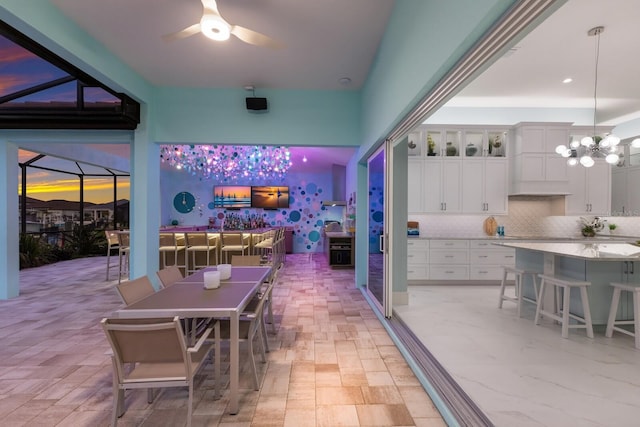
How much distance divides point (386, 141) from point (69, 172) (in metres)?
10.4

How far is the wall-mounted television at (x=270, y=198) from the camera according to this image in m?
10.2

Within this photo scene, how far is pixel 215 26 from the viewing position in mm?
2381

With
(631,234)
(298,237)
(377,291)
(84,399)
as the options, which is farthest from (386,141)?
(298,237)

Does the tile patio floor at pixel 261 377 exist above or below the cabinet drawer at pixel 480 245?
below

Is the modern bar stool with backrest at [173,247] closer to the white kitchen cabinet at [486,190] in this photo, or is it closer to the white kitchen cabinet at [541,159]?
the white kitchen cabinet at [486,190]

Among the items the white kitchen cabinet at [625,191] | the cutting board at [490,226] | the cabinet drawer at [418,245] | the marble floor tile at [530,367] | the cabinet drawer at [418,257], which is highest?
the white kitchen cabinet at [625,191]

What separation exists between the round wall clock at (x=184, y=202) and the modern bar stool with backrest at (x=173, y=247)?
4.73 metres

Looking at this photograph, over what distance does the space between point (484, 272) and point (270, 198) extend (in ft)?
23.5

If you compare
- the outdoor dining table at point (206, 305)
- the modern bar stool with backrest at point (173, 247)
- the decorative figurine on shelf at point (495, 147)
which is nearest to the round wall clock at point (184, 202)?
the modern bar stool with backrest at point (173, 247)

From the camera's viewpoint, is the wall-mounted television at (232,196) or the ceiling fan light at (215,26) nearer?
the ceiling fan light at (215,26)

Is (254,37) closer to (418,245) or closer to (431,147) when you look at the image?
(431,147)

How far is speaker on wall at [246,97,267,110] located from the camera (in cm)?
A: 461

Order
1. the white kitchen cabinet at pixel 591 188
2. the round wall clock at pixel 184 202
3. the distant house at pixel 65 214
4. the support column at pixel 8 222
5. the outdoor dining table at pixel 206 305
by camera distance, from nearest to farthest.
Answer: the outdoor dining table at pixel 206 305 < the support column at pixel 8 222 < the white kitchen cabinet at pixel 591 188 < the distant house at pixel 65 214 < the round wall clock at pixel 184 202

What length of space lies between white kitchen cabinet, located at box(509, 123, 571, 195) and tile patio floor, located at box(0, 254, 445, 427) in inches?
159
